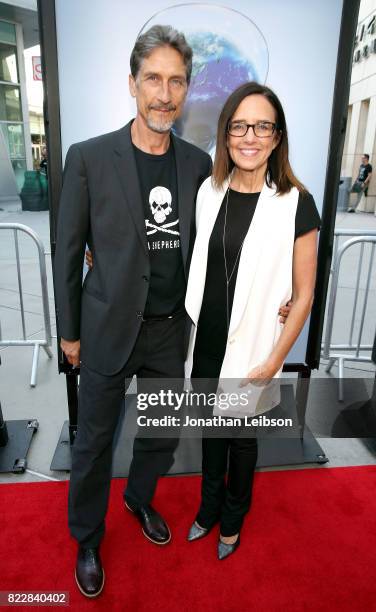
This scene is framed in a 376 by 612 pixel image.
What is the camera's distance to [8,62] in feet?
52.1

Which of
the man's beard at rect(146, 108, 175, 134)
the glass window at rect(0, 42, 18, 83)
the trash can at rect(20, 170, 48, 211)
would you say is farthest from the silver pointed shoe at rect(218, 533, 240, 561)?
the glass window at rect(0, 42, 18, 83)

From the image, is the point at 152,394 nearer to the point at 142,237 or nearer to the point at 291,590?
the point at 142,237

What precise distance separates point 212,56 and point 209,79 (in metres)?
0.11

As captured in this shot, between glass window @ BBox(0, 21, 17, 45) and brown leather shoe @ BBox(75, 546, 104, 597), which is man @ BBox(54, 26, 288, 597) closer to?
brown leather shoe @ BBox(75, 546, 104, 597)

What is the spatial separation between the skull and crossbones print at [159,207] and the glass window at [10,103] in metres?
17.0

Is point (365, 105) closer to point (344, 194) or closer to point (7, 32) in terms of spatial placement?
point (344, 194)

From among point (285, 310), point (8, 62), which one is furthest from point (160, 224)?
point (8, 62)

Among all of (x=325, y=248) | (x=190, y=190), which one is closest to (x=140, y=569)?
(x=190, y=190)

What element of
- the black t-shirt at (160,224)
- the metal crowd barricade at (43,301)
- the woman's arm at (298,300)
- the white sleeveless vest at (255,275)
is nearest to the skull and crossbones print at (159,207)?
the black t-shirt at (160,224)

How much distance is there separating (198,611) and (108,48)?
9.18 ft

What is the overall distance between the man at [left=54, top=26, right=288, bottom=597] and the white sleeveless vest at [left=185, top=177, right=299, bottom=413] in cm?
9

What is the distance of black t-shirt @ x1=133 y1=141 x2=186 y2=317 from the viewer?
189cm

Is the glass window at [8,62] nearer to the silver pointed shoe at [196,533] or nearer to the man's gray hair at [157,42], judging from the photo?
the man's gray hair at [157,42]

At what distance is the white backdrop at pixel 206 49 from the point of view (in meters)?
2.26
